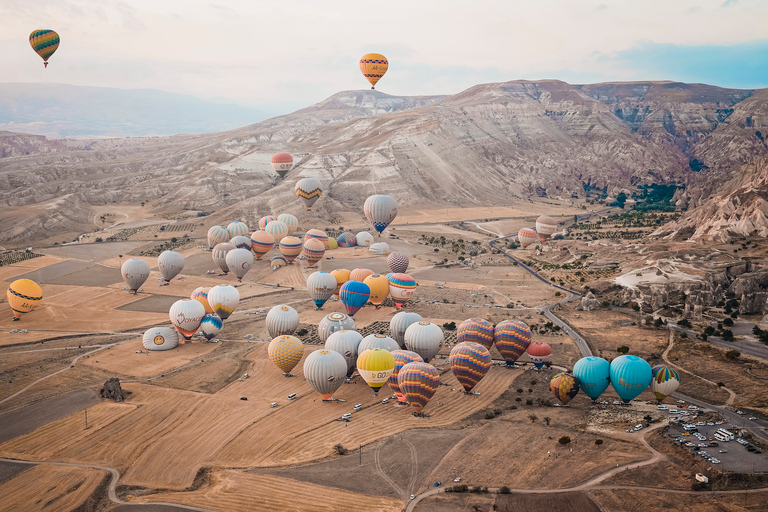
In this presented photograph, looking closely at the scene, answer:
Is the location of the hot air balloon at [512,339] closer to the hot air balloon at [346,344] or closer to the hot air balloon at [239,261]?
the hot air balloon at [346,344]

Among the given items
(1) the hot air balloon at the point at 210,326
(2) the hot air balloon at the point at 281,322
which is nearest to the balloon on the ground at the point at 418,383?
(2) the hot air balloon at the point at 281,322

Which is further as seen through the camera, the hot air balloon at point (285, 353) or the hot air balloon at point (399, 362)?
the hot air balloon at point (285, 353)

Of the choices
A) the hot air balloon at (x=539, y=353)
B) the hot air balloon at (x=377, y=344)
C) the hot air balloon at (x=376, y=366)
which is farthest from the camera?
the hot air balloon at (x=539, y=353)

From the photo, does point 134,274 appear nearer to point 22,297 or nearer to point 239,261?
point 22,297

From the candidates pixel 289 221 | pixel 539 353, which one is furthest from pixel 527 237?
pixel 539 353

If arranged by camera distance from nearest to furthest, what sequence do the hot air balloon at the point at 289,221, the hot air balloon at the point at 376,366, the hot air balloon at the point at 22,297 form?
the hot air balloon at the point at 376,366 → the hot air balloon at the point at 22,297 → the hot air balloon at the point at 289,221

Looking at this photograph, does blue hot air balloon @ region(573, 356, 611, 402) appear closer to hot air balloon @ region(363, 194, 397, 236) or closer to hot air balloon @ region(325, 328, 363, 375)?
hot air balloon @ region(325, 328, 363, 375)

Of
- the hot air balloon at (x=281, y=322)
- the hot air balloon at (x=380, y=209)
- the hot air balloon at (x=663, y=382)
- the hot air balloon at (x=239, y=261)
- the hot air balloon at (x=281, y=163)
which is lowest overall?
the hot air balloon at (x=663, y=382)
